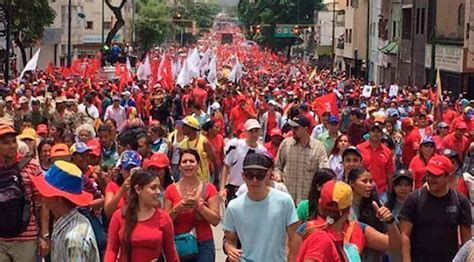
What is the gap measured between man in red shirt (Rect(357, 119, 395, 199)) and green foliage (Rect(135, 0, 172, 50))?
94.5m

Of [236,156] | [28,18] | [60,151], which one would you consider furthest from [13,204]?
[28,18]

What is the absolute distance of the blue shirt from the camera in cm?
718

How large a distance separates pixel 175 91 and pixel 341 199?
2001cm

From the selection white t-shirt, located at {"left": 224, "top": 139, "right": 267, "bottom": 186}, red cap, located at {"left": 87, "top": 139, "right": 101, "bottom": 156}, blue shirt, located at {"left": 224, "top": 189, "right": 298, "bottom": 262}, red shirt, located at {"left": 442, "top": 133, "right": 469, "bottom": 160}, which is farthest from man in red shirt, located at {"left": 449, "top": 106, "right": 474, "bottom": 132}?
blue shirt, located at {"left": 224, "top": 189, "right": 298, "bottom": 262}

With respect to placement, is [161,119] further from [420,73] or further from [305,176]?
[420,73]

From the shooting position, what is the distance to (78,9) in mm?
82438

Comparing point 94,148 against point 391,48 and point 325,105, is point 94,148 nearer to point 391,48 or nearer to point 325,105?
point 325,105

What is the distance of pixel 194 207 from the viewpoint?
25.7ft

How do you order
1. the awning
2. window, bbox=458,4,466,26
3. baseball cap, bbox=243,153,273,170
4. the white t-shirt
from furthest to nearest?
the awning < window, bbox=458,4,466,26 < the white t-shirt < baseball cap, bbox=243,153,273,170

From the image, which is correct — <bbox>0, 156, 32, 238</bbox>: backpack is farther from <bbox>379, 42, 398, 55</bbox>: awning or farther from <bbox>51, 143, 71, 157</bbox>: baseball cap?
<bbox>379, 42, 398, 55</bbox>: awning

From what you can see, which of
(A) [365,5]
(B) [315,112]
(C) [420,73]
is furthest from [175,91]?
(A) [365,5]

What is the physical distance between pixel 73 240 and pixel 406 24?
48986 mm

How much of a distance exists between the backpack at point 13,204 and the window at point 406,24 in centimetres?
4539

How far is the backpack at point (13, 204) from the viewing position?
7.59 meters
